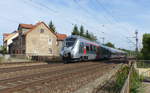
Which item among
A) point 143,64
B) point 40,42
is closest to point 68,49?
point 143,64

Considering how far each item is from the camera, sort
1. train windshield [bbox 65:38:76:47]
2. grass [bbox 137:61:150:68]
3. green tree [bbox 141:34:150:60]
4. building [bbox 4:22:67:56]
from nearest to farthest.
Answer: train windshield [bbox 65:38:76:47], grass [bbox 137:61:150:68], green tree [bbox 141:34:150:60], building [bbox 4:22:67:56]

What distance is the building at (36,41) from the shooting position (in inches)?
1964

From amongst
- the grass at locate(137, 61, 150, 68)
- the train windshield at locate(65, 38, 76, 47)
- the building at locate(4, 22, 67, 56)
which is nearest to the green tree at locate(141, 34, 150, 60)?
the grass at locate(137, 61, 150, 68)

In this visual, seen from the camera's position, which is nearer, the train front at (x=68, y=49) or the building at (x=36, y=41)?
the train front at (x=68, y=49)

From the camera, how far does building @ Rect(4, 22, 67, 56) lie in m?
49.9

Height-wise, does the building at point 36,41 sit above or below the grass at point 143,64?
above

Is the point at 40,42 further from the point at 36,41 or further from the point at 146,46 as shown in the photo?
the point at 146,46

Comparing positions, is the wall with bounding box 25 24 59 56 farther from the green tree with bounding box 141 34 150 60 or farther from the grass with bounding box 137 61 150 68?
the grass with bounding box 137 61 150 68

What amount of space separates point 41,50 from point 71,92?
1769 inches

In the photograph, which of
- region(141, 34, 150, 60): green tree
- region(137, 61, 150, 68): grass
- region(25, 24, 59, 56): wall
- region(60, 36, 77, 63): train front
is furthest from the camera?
region(25, 24, 59, 56): wall

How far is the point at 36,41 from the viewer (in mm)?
51531

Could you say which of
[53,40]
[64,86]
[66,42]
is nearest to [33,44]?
→ [53,40]

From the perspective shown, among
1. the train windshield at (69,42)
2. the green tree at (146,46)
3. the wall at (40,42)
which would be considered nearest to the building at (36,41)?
the wall at (40,42)

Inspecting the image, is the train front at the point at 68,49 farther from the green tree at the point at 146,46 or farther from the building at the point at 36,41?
the building at the point at 36,41
